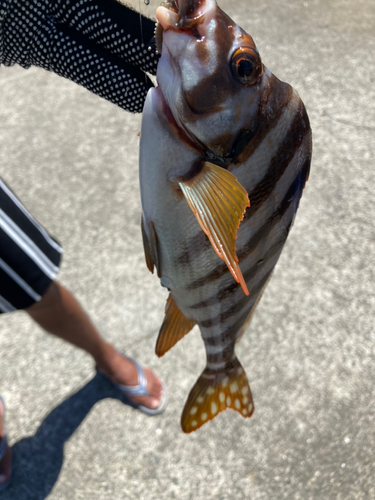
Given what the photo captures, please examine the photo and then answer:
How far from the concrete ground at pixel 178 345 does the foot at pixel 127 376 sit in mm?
88

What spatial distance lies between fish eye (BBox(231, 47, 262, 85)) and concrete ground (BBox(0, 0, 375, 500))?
1.91 metres

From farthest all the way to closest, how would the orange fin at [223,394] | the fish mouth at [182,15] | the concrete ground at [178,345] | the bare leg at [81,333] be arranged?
1. the concrete ground at [178,345]
2. the bare leg at [81,333]
3. the orange fin at [223,394]
4. the fish mouth at [182,15]

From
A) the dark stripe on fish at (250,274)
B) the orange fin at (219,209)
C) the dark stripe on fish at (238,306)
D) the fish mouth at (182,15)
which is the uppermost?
the fish mouth at (182,15)

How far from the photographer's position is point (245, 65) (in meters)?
0.88

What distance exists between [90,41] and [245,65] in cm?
62

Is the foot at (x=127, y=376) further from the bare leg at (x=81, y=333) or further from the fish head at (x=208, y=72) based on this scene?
the fish head at (x=208, y=72)

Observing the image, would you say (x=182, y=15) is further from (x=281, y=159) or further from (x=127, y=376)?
(x=127, y=376)

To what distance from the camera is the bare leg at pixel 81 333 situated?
2006mm

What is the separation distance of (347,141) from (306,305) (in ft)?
5.19

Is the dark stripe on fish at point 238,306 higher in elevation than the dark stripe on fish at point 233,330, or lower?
higher

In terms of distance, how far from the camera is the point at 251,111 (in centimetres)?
94

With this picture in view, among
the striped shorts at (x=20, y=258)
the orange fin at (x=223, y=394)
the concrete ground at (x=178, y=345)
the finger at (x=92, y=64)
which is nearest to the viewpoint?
the finger at (x=92, y=64)

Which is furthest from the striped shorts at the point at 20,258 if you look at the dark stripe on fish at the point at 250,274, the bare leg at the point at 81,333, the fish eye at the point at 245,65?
the fish eye at the point at 245,65

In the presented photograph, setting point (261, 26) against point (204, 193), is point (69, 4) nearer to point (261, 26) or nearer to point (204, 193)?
point (204, 193)
